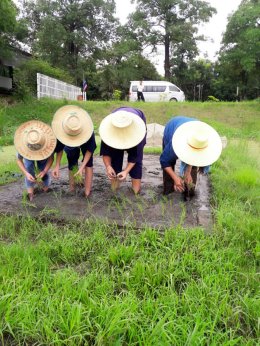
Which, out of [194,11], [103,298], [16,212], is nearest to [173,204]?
[16,212]

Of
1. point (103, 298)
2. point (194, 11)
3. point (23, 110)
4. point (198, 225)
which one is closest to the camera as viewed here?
point (103, 298)

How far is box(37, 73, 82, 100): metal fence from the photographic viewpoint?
18109 mm

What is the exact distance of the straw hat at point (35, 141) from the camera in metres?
3.61

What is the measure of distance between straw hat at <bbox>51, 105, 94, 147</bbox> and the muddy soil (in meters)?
0.67

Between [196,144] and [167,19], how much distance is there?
28.1 metres

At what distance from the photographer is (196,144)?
3381 millimetres

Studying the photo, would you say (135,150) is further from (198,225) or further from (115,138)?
(198,225)

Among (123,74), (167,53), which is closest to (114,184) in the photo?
(123,74)

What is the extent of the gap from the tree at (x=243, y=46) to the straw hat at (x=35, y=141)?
19.4 metres

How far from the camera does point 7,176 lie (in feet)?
16.5

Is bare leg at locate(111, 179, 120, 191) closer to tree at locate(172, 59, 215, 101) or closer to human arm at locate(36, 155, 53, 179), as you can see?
human arm at locate(36, 155, 53, 179)

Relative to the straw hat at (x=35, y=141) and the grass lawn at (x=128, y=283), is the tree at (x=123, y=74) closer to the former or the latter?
the straw hat at (x=35, y=141)

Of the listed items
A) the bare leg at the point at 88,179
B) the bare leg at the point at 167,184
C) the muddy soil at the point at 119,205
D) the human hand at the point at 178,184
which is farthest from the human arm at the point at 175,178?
the bare leg at the point at 88,179

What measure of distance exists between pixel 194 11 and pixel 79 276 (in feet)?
99.0
